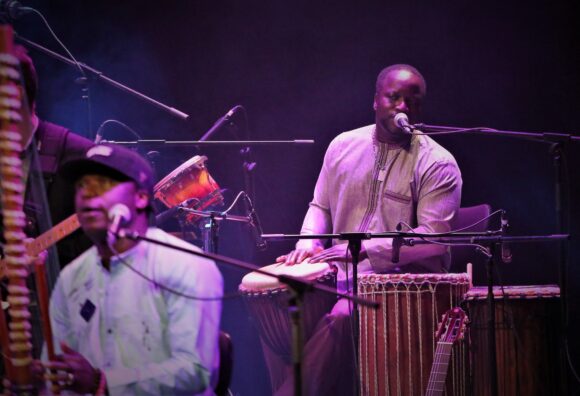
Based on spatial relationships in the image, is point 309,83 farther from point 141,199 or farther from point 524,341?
point 141,199

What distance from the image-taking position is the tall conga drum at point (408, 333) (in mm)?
4809

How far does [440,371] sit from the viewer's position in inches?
181

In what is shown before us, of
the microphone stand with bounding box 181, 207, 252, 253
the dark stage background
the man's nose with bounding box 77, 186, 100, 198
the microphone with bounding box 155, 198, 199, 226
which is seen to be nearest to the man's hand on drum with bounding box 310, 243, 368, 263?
the microphone stand with bounding box 181, 207, 252, 253

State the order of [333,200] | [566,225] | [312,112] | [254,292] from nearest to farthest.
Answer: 1. [254,292]
2. [333,200]
3. [566,225]
4. [312,112]

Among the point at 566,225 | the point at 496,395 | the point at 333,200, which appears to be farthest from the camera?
the point at 566,225

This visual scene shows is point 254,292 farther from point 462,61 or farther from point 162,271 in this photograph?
point 462,61

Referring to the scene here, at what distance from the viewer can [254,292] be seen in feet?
15.8

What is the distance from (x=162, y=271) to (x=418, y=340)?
7.82ft

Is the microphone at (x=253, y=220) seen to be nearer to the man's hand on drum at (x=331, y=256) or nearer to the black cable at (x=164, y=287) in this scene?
the man's hand on drum at (x=331, y=256)

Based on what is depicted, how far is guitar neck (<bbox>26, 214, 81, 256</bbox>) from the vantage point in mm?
2848

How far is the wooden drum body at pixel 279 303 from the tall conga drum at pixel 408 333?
1.08 feet

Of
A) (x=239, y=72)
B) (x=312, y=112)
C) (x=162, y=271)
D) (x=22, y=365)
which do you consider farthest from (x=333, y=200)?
(x=22, y=365)

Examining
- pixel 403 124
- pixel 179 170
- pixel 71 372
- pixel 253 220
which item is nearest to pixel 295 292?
pixel 71 372

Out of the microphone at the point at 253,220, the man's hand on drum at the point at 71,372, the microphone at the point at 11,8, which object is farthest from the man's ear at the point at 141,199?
the microphone at the point at 253,220
